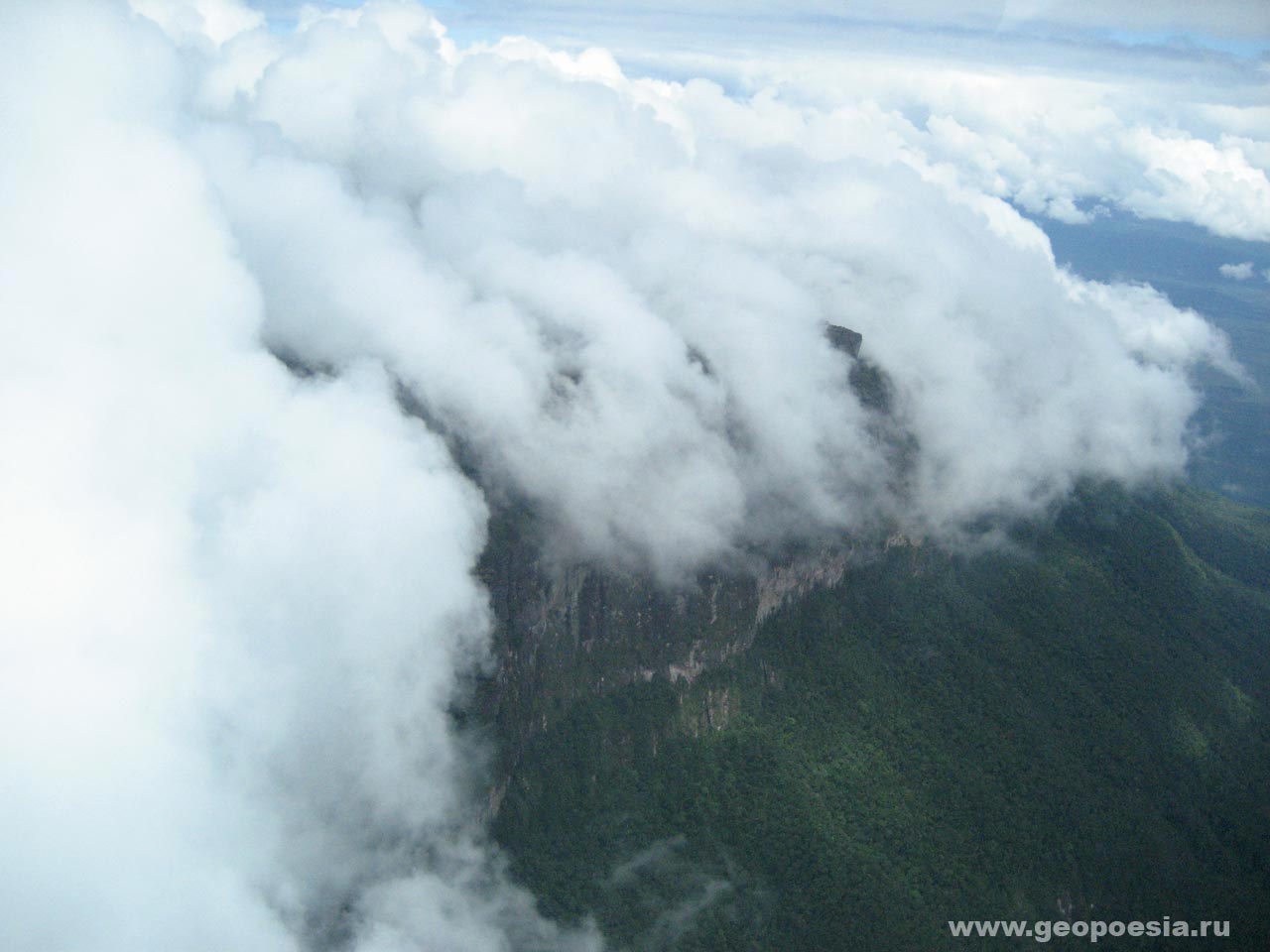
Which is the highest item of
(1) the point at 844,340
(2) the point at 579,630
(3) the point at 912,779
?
(1) the point at 844,340

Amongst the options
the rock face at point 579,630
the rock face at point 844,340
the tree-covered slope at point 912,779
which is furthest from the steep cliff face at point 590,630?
the rock face at point 844,340

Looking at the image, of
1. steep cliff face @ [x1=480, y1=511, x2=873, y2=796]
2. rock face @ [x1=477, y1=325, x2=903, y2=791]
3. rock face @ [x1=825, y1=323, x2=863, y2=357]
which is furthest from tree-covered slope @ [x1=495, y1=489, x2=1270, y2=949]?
rock face @ [x1=825, y1=323, x2=863, y2=357]

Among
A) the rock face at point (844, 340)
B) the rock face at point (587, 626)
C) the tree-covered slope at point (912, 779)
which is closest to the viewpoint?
the tree-covered slope at point (912, 779)

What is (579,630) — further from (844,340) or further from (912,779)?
(844,340)

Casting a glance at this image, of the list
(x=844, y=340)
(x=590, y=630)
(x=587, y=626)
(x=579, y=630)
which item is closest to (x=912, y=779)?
(x=590, y=630)

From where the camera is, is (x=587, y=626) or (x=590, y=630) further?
(x=590, y=630)

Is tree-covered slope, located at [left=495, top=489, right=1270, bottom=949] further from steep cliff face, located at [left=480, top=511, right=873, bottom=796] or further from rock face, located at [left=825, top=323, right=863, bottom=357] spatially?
rock face, located at [left=825, top=323, right=863, bottom=357]

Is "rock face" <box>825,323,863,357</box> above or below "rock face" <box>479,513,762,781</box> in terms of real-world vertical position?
above

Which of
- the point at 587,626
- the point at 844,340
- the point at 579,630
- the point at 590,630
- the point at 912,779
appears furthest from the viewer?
the point at 844,340

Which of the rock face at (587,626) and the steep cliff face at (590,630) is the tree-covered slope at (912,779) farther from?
the rock face at (587,626)
